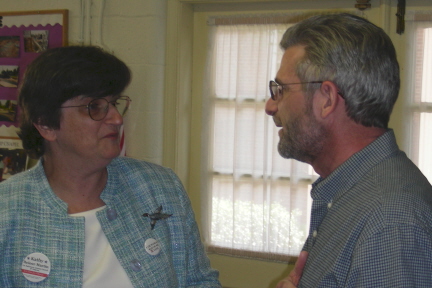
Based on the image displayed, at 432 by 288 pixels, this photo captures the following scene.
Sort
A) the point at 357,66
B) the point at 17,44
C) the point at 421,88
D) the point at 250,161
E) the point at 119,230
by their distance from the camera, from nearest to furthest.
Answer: the point at 357,66
the point at 119,230
the point at 421,88
the point at 250,161
the point at 17,44

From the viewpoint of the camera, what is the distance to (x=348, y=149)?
117 centimetres

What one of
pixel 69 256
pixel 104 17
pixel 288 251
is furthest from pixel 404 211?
pixel 104 17

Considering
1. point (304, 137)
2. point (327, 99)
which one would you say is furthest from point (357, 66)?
point (304, 137)

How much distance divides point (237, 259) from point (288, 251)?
28cm

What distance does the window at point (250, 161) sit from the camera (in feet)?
8.20

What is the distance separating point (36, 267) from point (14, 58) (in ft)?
5.93

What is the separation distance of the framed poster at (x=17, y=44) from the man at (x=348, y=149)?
181 cm

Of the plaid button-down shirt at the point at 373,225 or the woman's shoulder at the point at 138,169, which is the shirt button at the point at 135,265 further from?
the plaid button-down shirt at the point at 373,225

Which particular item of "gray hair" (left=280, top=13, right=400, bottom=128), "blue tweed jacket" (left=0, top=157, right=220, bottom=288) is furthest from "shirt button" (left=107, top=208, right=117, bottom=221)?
"gray hair" (left=280, top=13, right=400, bottom=128)

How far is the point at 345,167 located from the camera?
3.76 ft

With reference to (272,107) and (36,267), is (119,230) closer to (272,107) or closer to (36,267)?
(36,267)

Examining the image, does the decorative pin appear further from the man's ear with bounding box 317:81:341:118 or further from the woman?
the man's ear with bounding box 317:81:341:118

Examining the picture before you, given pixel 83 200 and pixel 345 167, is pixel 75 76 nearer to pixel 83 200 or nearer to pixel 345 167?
pixel 83 200

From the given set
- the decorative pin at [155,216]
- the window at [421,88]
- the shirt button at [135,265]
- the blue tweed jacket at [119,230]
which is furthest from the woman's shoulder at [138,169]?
the window at [421,88]
